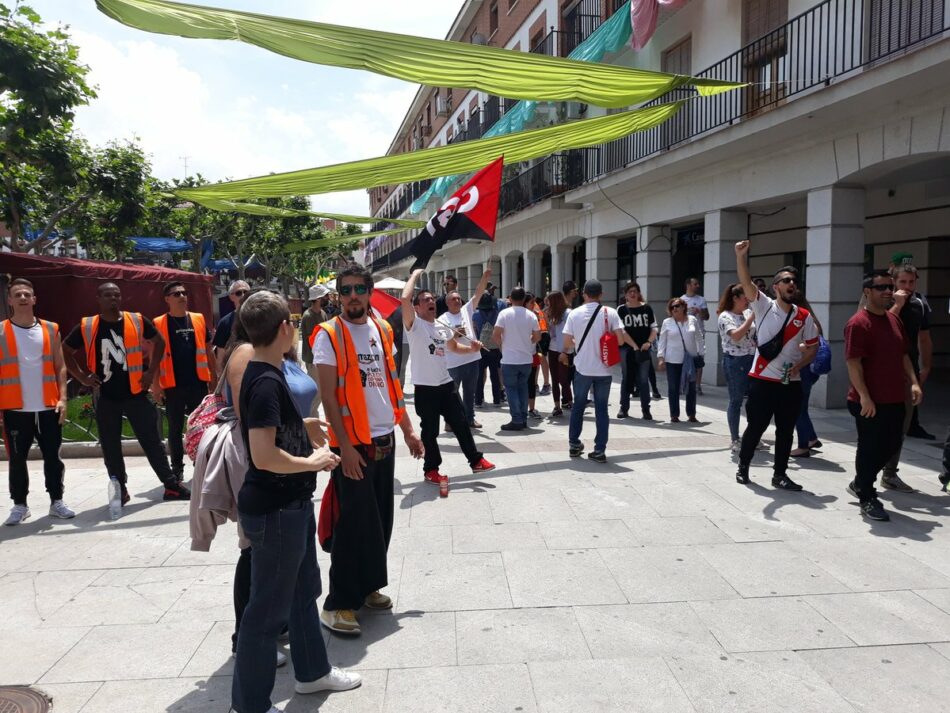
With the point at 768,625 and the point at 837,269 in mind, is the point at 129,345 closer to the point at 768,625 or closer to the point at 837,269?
the point at 768,625

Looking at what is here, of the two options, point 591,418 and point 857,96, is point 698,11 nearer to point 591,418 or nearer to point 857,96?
point 857,96

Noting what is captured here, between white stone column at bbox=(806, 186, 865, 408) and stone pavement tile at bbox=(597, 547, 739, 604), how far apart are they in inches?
272

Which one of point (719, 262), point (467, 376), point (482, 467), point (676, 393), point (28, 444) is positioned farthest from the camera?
point (719, 262)

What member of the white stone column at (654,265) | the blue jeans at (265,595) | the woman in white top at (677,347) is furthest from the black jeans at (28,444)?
the white stone column at (654,265)

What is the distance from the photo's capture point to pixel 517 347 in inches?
340

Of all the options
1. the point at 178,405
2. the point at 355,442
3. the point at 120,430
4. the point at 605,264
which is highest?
the point at 605,264

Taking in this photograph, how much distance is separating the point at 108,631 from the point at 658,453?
558 cm

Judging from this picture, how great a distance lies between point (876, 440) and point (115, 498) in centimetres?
606

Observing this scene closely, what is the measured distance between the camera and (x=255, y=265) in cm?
3416

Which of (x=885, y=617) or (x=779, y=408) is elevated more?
(x=779, y=408)

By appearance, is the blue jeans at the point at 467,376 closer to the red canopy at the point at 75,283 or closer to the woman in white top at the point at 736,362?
the woman in white top at the point at 736,362

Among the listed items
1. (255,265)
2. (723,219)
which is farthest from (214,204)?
(255,265)

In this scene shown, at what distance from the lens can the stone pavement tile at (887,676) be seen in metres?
2.86

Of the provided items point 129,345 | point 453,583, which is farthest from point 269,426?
point 129,345
